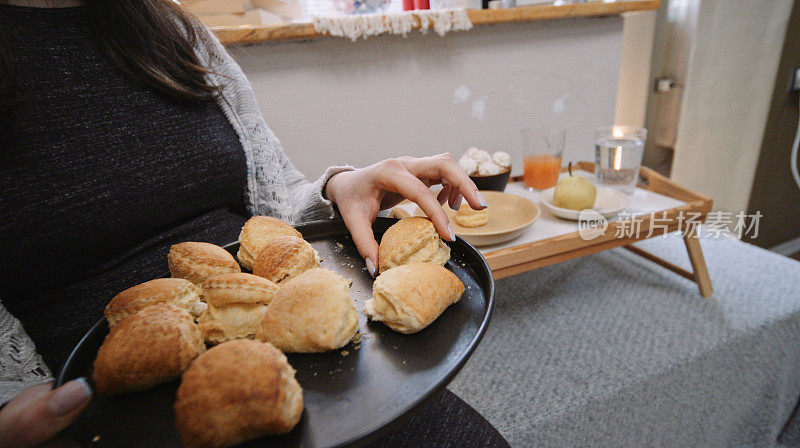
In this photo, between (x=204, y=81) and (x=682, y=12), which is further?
(x=682, y=12)

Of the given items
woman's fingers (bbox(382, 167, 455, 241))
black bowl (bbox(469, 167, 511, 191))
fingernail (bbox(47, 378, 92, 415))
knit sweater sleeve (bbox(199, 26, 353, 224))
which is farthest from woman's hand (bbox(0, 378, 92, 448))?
black bowl (bbox(469, 167, 511, 191))

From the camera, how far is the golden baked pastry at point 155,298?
431mm

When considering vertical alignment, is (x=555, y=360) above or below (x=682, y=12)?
below

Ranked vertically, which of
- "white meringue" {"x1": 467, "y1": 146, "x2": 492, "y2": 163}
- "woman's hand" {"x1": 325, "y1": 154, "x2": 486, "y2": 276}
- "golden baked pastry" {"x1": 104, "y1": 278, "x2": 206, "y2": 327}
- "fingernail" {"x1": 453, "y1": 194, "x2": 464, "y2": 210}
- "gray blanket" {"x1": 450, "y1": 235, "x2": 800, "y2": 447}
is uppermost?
"woman's hand" {"x1": 325, "y1": 154, "x2": 486, "y2": 276}

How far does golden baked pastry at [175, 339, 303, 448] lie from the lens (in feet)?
1.00

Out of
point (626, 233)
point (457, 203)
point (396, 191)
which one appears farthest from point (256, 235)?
point (626, 233)

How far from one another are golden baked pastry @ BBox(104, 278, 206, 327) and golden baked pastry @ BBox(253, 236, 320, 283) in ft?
0.25

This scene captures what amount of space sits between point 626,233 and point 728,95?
4.37 feet

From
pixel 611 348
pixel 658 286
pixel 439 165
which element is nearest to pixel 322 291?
pixel 439 165

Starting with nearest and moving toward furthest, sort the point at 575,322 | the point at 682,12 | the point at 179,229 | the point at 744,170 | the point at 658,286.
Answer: the point at 179,229, the point at 575,322, the point at 658,286, the point at 682,12, the point at 744,170

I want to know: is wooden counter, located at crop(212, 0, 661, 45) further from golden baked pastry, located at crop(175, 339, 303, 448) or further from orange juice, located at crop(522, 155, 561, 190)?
golden baked pastry, located at crop(175, 339, 303, 448)

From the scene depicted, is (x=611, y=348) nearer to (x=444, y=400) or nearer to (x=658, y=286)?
(x=658, y=286)

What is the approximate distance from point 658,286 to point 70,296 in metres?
1.49

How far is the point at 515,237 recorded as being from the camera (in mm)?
980
